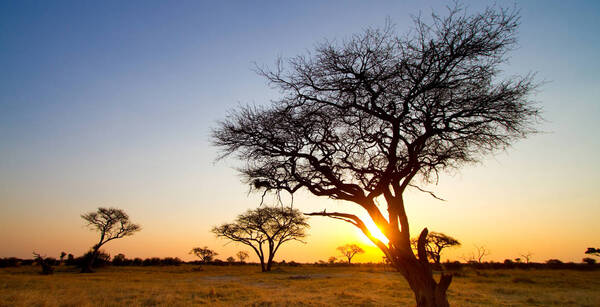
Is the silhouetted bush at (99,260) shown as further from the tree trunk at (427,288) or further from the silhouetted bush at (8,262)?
the tree trunk at (427,288)

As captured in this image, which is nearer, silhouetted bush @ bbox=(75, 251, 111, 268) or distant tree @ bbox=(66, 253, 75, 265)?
silhouetted bush @ bbox=(75, 251, 111, 268)

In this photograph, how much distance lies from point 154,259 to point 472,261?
6166 centimetres

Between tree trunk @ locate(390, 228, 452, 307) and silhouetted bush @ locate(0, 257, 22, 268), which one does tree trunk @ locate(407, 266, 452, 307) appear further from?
silhouetted bush @ locate(0, 257, 22, 268)

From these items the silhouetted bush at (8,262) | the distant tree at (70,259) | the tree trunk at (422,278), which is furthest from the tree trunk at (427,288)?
the distant tree at (70,259)

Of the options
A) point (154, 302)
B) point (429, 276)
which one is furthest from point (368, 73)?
point (154, 302)

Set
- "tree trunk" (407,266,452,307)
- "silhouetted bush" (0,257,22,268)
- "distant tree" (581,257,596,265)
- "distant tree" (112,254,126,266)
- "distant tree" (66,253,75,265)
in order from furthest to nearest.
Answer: "distant tree" (112,254,126,266)
"distant tree" (66,253,75,265)
"distant tree" (581,257,596,265)
"silhouetted bush" (0,257,22,268)
"tree trunk" (407,266,452,307)

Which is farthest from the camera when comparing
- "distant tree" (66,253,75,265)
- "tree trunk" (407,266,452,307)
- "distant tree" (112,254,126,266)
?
"distant tree" (112,254,126,266)

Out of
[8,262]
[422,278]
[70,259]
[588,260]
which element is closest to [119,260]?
Answer: [70,259]

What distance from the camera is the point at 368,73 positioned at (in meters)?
7.17

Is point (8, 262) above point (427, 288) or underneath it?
underneath

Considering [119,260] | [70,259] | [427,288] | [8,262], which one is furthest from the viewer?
[119,260]

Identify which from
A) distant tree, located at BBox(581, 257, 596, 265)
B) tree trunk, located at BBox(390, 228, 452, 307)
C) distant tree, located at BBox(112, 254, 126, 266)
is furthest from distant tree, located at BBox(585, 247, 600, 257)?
distant tree, located at BBox(112, 254, 126, 266)

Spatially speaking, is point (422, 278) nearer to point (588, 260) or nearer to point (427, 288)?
point (427, 288)

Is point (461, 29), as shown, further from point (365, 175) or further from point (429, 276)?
point (429, 276)
